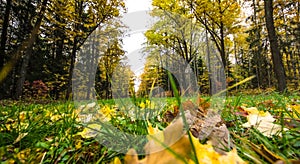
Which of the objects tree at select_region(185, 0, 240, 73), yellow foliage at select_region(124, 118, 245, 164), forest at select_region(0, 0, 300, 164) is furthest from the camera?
tree at select_region(185, 0, 240, 73)

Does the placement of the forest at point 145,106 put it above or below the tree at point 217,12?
below

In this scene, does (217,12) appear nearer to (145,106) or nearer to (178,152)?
(145,106)

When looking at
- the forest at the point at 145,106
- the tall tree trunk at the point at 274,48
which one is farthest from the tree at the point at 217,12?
the tall tree trunk at the point at 274,48

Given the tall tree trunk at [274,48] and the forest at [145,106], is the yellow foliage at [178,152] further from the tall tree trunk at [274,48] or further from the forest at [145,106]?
the tall tree trunk at [274,48]

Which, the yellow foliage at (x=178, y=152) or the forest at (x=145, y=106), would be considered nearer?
the yellow foliage at (x=178, y=152)

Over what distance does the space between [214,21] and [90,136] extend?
1336cm

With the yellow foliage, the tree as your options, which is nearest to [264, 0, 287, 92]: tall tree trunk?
the tree

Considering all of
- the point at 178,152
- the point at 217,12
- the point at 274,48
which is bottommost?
the point at 178,152

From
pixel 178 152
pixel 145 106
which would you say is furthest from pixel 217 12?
pixel 178 152

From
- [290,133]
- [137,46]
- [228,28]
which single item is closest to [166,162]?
[290,133]

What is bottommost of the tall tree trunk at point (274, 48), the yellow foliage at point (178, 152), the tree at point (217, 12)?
the yellow foliage at point (178, 152)

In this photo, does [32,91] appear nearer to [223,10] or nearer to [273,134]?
[223,10]

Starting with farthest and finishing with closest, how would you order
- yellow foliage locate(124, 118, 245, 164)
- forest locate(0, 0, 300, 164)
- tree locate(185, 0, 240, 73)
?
1. tree locate(185, 0, 240, 73)
2. forest locate(0, 0, 300, 164)
3. yellow foliage locate(124, 118, 245, 164)

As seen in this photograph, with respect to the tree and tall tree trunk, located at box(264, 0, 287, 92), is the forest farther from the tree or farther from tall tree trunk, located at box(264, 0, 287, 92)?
the tree
